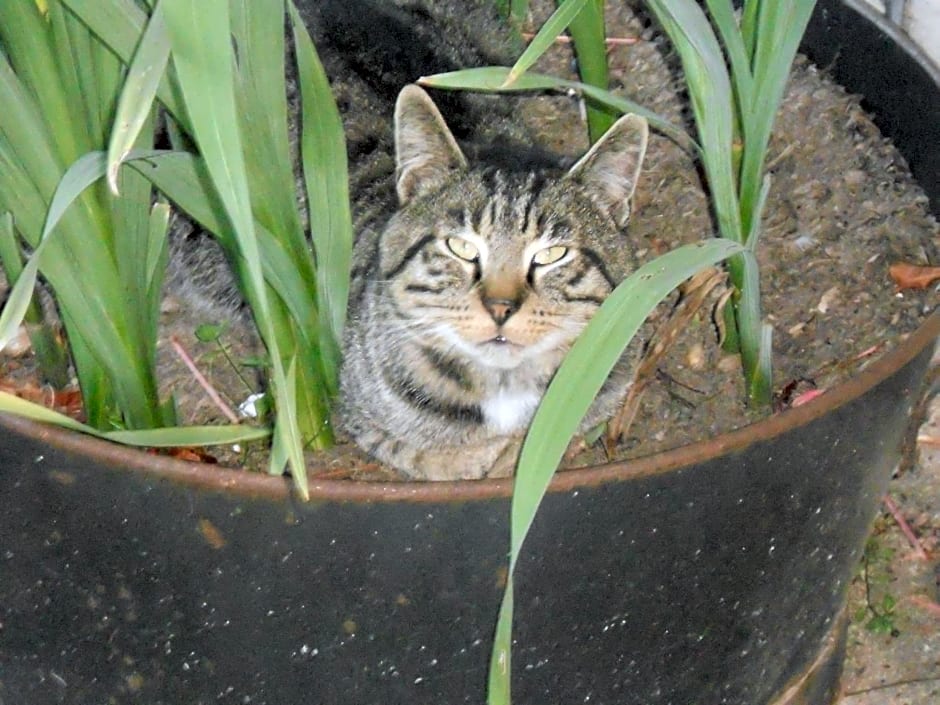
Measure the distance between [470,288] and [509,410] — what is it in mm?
174

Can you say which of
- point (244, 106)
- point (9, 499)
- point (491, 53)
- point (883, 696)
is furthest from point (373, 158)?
point (883, 696)

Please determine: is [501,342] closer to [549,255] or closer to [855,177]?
[549,255]

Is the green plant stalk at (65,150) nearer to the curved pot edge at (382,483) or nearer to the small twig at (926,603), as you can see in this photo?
the curved pot edge at (382,483)

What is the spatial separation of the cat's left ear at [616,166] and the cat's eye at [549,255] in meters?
0.07

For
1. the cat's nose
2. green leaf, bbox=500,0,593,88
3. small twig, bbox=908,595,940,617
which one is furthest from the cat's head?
small twig, bbox=908,595,940,617

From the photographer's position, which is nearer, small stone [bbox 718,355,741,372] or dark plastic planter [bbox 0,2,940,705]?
dark plastic planter [bbox 0,2,940,705]

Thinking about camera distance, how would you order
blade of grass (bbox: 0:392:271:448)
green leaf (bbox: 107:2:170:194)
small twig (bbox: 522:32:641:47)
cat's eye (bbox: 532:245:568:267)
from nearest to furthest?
green leaf (bbox: 107:2:170:194), blade of grass (bbox: 0:392:271:448), cat's eye (bbox: 532:245:568:267), small twig (bbox: 522:32:641:47)

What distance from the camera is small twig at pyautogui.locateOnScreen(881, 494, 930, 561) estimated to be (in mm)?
1691

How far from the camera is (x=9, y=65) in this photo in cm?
95

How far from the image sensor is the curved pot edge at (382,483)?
96cm

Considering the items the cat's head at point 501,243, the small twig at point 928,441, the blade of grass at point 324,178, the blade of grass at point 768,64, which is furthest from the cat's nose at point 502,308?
the small twig at point 928,441

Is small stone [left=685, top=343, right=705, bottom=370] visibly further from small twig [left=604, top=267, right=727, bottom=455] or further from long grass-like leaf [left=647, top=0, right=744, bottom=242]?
long grass-like leaf [left=647, top=0, right=744, bottom=242]

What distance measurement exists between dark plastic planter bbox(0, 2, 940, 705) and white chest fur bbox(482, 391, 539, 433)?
27 centimetres

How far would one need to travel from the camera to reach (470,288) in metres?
→ 1.19
